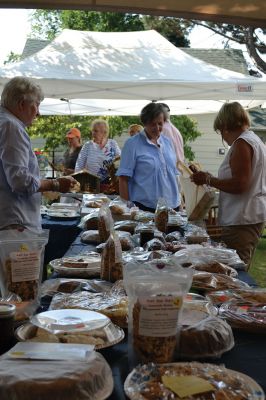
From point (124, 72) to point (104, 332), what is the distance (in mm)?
6126

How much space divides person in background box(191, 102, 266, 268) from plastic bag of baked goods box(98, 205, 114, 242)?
0.85 meters

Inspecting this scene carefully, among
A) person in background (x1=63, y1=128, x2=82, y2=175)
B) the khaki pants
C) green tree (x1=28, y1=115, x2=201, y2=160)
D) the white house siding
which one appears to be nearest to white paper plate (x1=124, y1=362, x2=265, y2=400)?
the khaki pants

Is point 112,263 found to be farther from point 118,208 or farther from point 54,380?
point 118,208

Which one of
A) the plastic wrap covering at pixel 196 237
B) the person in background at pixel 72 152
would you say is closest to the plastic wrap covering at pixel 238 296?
the plastic wrap covering at pixel 196 237

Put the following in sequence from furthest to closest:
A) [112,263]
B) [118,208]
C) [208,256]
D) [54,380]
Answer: [118,208]
[208,256]
[112,263]
[54,380]

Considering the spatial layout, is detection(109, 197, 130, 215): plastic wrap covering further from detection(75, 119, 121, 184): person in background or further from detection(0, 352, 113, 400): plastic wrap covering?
detection(75, 119, 121, 184): person in background

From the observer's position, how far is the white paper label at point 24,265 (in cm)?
158

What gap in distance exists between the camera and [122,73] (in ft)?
23.1

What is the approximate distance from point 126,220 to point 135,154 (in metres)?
0.84

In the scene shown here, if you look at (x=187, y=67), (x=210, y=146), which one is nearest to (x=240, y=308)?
(x=187, y=67)

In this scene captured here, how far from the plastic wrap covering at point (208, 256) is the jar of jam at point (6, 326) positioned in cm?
99

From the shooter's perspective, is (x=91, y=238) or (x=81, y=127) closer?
(x=91, y=238)

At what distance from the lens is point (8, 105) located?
9.47 feet

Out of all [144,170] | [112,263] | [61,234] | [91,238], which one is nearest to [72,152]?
[144,170]
